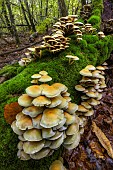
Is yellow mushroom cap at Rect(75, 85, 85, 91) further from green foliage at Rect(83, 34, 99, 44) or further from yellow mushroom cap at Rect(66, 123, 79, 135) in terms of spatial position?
green foliage at Rect(83, 34, 99, 44)

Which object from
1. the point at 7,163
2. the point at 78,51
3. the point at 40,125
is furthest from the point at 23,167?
the point at 78,51

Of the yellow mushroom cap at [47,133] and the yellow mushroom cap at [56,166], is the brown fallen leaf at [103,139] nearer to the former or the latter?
the yellow mushroom cap at [56,166]

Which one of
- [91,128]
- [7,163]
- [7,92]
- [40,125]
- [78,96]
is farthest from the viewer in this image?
[91,128]

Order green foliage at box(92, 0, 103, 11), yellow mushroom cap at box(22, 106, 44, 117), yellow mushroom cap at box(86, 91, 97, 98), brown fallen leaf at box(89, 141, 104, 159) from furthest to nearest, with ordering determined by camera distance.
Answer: green foliage at box(92, 0, 103, 11) < brown fallen leaf at box(89, 141, 104, 159) < yellow mushroom cap at box(86, 91, 97, 98) < yellow mushroom cap at box(22, 106, 44, 117)

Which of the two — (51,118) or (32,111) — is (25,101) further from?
(51,118)

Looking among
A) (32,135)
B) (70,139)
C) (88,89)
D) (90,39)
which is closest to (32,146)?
(32,135)

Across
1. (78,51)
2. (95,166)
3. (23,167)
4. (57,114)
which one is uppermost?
(78,51)

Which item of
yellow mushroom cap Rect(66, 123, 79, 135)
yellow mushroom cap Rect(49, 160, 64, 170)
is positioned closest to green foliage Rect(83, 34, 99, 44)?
yellow mushroom cap Rect(66, 123, 79, 135)

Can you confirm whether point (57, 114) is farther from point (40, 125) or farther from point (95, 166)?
point (95, 166)
